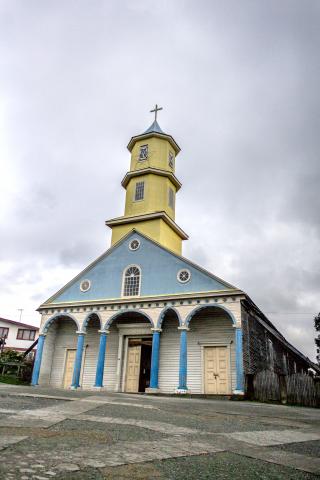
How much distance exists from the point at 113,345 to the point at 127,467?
20.6m

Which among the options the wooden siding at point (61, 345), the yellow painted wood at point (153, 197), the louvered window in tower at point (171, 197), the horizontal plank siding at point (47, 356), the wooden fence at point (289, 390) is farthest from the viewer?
the louvered window in tower at point (171, 197)

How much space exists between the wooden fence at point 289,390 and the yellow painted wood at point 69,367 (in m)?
11.6

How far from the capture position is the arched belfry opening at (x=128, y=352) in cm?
2162

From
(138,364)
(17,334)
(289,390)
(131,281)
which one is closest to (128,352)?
(138,364)

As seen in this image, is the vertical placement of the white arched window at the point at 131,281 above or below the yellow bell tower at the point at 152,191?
below

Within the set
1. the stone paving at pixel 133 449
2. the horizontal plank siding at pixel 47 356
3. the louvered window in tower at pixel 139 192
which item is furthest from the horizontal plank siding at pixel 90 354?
the stone paving at pixel 133 449

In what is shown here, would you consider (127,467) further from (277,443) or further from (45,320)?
(45,320)

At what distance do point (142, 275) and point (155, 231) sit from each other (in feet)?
11.7

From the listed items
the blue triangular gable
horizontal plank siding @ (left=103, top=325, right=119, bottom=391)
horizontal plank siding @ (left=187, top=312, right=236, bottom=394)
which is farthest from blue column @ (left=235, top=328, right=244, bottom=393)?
horizontal plank siding @ (left=103, top=325, right=119, bottom=391)

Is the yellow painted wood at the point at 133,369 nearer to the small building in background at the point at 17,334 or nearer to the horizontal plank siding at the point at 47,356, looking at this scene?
the horizontal plank siding at the point at 47,356

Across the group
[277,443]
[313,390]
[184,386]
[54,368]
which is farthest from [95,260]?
[277,443]

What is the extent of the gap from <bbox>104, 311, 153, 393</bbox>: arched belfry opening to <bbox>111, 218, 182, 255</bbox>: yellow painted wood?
4887mm

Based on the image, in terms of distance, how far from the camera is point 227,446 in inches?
159

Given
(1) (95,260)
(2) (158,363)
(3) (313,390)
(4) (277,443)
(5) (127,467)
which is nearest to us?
(5) (127,467)
